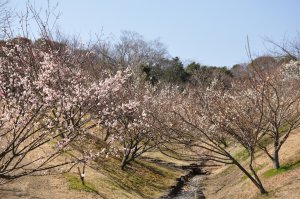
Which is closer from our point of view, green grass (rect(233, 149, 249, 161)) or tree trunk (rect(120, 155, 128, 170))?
tree trunk (rect(120, 155, 128, 170))

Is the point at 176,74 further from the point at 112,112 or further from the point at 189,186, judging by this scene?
the point at 112,112

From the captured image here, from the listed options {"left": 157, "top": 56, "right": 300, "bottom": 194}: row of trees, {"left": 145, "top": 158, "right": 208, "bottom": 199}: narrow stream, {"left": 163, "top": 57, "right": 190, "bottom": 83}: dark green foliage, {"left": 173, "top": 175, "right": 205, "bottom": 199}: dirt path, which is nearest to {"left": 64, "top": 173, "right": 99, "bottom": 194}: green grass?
{"left": 157, "top": 56, "right": 300, "bottom": 194}: row of trees

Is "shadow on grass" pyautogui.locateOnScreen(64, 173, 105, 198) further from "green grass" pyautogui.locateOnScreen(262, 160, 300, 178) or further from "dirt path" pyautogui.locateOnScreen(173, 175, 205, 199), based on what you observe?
"green grass" pyautogui.locateOnScreen(262, 160, 300, 178)

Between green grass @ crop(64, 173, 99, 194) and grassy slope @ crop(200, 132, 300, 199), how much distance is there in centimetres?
740

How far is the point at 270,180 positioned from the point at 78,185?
10208 millimetres

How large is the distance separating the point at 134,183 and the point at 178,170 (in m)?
10.0

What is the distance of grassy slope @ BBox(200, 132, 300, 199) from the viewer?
55.9 ft

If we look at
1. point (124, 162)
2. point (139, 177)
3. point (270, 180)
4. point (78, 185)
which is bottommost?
point (270, 180)

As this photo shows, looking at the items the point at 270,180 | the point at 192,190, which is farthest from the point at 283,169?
the point at 192,190

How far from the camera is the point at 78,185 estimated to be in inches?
834

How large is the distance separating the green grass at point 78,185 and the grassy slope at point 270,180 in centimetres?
740

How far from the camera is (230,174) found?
92.3ft

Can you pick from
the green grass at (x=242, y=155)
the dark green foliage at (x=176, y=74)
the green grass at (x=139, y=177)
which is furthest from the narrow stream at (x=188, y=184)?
the dark green foliage at (x=176, y=74)

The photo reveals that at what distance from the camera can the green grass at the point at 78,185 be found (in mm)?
20814
